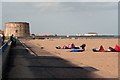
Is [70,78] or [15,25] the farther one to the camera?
[15,25]

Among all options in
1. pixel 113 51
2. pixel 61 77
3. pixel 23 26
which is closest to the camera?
pixel 61 77

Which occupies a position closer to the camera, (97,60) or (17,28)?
(97,60)

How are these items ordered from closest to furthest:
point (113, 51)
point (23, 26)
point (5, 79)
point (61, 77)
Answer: point (5, 79) < point (61, 77) < point (113, 51) < point (23, 26)

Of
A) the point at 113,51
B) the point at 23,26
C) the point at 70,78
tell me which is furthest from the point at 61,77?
the point at 23,26

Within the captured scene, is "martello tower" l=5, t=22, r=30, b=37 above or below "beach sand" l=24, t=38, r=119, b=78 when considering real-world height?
above

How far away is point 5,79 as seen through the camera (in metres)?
11.4

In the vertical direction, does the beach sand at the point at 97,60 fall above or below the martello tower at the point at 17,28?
below

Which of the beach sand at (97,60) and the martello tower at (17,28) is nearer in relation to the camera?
the beach sand at (97,60)

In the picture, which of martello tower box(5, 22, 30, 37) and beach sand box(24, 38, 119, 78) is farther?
martello tower box(5, 22, 30, 37)

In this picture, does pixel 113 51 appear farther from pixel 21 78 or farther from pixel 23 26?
pixel 23 26

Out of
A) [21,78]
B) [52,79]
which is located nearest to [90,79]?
[52,79]

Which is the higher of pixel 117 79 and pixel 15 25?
pixel 15 25

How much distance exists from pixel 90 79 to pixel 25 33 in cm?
13583

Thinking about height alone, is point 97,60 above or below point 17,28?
below
